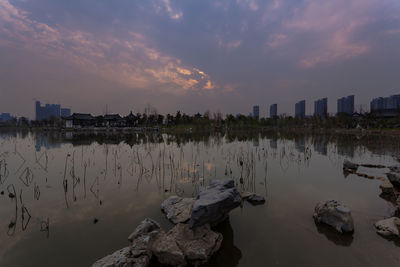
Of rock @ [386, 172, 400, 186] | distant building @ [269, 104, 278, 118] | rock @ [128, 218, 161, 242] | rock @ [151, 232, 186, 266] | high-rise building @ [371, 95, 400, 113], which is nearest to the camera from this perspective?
rock @ [151, 232, 186, 266]

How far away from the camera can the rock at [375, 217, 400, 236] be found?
12.5 feet

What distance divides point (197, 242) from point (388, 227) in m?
4.44

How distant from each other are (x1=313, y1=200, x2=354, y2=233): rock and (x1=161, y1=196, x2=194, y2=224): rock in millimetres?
3388

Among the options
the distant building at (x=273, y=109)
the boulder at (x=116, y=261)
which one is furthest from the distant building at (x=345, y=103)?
the boulder at (x=116, y=261)

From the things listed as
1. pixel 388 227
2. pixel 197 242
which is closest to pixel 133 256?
pixel 197 242

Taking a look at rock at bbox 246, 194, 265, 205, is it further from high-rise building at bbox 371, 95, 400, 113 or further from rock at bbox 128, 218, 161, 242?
high-rise building at bbox 371, 95, 400, 113

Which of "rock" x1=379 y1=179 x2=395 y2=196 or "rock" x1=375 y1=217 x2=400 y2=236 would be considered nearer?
"rock" x1=375 y1=217 x2=400 y2=236

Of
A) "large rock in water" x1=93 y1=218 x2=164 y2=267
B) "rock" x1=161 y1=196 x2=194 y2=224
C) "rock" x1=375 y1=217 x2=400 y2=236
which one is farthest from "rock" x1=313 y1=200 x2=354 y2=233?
"large rock in water" x1=93 y1=218 x2=164 y2=267

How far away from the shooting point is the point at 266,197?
→ 237 inches

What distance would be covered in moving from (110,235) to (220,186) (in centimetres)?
288

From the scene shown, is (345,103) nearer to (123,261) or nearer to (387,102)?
(387,102)

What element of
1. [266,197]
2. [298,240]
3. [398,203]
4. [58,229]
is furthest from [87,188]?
[398,203]

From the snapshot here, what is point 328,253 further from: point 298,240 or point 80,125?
point 80,125

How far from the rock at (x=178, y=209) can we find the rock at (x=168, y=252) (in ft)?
3.10
